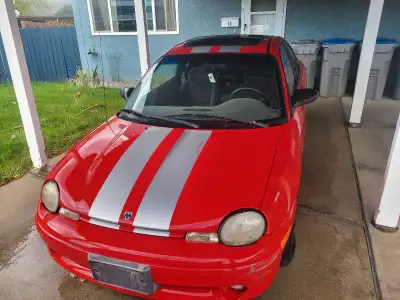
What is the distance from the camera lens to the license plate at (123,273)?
1.58 m

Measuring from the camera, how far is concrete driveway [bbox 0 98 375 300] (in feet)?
6.73

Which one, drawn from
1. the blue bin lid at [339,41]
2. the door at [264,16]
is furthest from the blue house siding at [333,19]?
the blue bin lid at [339,41]

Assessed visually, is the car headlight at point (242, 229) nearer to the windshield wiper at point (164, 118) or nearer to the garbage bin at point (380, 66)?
the windshield wiper at point (164, 118)

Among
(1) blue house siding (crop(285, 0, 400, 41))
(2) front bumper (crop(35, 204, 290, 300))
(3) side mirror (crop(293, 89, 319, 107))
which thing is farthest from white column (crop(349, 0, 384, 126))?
(2) front bumper (crop(35, 204, 290, 300))

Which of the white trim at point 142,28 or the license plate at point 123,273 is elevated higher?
the white trim at point 142,28

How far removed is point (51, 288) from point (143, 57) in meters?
2.93

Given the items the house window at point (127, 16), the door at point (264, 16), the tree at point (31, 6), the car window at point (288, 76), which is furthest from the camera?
the tree at point (31, 6)

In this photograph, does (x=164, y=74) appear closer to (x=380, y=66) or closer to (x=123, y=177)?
(x=123, y=177)

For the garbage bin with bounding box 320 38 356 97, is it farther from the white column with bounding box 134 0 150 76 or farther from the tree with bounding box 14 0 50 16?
the tree with bounding box 14 0 50 16

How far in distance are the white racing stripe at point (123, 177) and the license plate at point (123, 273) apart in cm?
21

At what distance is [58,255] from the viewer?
1.92m

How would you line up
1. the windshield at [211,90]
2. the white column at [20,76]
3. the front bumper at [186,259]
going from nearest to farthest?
the front bumper at [186,259], the windshield at [211,90], the white column at [20,76]

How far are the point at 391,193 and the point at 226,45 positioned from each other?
186cm

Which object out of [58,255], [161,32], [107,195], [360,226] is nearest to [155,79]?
[107,195]
